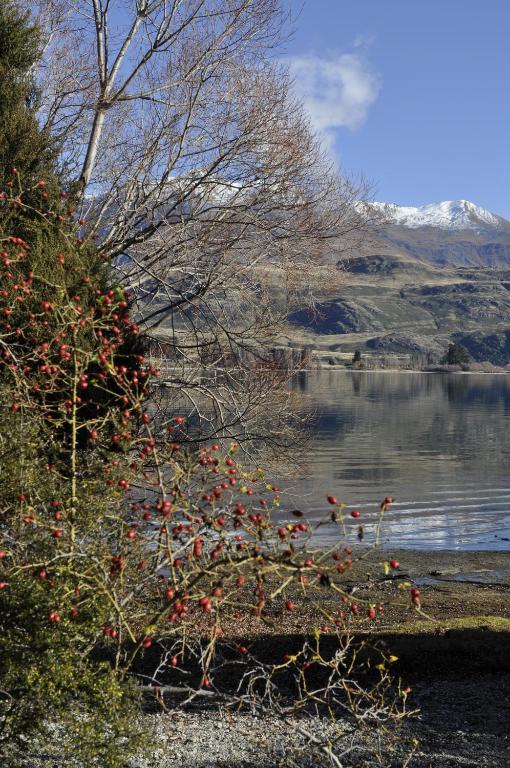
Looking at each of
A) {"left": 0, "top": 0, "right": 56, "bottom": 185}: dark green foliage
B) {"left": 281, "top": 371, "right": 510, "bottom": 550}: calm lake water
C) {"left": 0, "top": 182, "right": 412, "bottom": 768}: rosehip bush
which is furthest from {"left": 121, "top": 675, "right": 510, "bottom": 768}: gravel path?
{"left": 281, "top": 371, "right": 510, "bottom": 550}: calm lake water

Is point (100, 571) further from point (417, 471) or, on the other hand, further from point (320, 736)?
point (417, 471)

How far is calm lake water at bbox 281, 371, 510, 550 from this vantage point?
31906 mm

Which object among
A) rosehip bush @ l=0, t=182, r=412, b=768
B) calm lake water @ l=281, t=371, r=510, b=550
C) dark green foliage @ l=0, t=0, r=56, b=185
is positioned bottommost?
calm lake water @ l=281, t=371, r=510, b=550

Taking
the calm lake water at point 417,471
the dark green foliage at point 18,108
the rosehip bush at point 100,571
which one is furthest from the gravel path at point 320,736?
the calm lake water at point 417,471

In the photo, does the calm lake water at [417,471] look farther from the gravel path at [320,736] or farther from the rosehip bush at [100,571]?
the rosehip bush at [100,571]

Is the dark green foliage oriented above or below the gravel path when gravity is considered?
above

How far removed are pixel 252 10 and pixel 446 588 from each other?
47.7ft

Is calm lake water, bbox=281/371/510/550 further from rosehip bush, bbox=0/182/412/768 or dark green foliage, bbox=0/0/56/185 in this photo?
rosehip bush, bbox=0/182/412/768

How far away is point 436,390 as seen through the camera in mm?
134125

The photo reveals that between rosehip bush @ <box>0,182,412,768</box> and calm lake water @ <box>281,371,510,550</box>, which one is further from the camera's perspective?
calm lake water @ <box>281,371,510,550</box>

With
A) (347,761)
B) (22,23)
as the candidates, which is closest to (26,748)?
(347,761)

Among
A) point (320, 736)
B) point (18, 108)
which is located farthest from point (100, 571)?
point (18, 108)

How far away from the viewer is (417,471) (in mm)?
46625

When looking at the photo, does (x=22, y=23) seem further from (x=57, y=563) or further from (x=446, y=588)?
(x=446, y=588)
